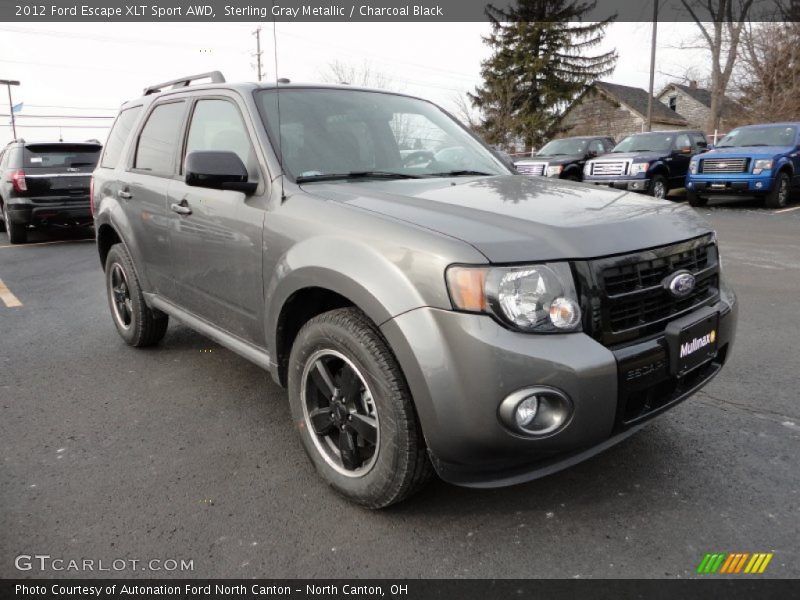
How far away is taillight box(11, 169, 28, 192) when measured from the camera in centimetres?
1008

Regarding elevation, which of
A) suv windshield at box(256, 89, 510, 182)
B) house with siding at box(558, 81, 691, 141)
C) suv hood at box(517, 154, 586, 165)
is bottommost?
suv windshield at box(256, 89, 510, 182)

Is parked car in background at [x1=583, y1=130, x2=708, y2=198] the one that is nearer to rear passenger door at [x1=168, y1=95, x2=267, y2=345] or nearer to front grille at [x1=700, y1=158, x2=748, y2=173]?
front grille at [x1=700, y1=158, x2=748, y2=173]

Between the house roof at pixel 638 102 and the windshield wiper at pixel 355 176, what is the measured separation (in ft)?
141

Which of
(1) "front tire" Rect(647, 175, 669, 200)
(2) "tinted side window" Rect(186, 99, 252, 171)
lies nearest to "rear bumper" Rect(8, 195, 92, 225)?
(2) "tinted side window" Rect(186, 99, 252, 171)

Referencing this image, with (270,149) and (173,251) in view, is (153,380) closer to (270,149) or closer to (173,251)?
(173,251)

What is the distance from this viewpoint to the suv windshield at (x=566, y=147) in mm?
16859

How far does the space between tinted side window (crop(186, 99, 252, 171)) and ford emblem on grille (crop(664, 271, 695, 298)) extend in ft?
6.46

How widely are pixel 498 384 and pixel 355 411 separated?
0.74 m

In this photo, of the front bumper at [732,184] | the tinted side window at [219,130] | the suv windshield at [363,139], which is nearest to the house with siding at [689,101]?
the front bumper at [732,184]

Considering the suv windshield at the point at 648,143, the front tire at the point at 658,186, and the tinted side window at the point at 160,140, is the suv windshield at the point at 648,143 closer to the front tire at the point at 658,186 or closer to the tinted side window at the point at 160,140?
the front tire at the point at 658,186

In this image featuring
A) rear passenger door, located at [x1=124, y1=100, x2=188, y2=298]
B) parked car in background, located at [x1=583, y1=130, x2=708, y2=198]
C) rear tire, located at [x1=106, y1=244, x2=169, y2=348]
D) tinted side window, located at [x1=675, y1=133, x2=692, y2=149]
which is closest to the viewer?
rear passenger door, located at [x1=124, y1=100, x2=188, y2=298]

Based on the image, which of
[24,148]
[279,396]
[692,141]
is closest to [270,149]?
[279,396]

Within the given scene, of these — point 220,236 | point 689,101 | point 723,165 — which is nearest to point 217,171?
point 220,236
